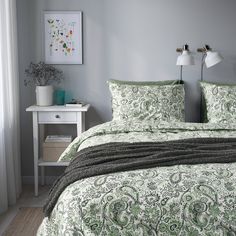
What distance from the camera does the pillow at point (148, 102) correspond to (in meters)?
3.46

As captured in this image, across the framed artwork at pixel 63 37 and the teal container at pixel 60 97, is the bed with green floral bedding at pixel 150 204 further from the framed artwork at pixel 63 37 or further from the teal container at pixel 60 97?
the framed artwork at pixel 63 37

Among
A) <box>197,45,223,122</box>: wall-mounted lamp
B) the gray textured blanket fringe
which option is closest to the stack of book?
the gray textured blanket fringe

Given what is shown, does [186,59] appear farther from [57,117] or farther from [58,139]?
[58,139]

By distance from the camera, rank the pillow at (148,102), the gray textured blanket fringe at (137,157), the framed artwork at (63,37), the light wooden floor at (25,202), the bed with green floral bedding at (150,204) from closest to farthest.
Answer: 1. the bed with green floral bedding at (150,204)
2. the gray textured blanket fringe at (137,157)
3. the light wooden floor at (25,202)
4. the pillow at (148,102)
5. the framed artwork at (63,37)

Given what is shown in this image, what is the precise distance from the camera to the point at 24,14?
380 centimetres

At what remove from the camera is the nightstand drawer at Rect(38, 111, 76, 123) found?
3.57 metres

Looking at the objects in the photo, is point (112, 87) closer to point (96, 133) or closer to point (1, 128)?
point (96, 133)

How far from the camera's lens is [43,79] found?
383 cm

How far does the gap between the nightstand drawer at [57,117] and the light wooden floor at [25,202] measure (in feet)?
2.41

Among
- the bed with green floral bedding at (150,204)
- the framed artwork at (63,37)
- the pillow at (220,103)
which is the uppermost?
the framed artwork at (63,37)

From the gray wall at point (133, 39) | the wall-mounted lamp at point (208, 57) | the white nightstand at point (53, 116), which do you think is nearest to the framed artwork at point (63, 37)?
the gray wall at point (133, 39)

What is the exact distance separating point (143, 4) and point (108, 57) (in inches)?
24.8

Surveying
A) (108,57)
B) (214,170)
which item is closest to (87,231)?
(214,170)

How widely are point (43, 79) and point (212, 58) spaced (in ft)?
5.46
